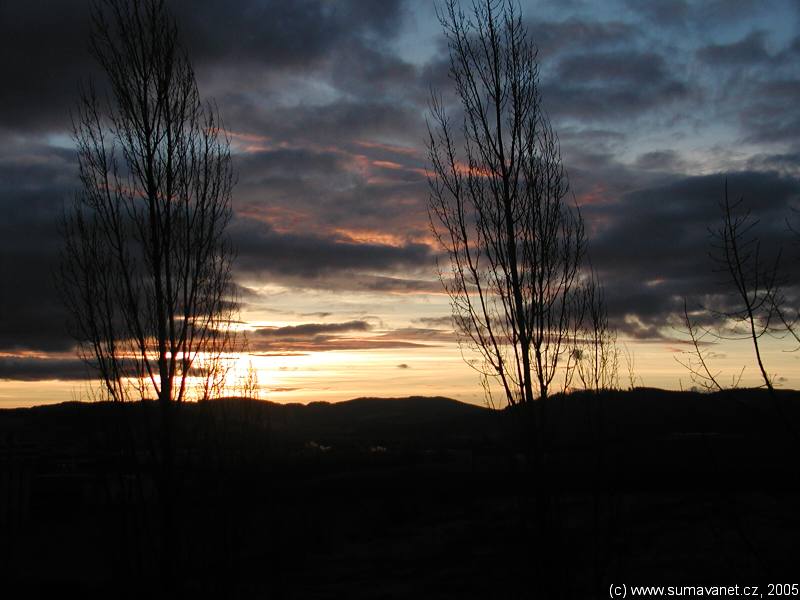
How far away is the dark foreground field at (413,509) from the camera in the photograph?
20.5 ft

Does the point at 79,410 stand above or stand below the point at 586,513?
above

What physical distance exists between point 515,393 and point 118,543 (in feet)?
15.1

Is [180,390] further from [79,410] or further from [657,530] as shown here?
[657,530]

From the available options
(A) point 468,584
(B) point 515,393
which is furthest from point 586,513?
(B) point 515,393

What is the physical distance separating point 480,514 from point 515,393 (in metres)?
15.3

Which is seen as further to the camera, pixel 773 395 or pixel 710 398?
pixel 710 398

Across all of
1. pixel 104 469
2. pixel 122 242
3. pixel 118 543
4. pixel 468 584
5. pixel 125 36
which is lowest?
pixel 468 584

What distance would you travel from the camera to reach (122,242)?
24.2 feet

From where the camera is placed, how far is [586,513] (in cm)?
1831

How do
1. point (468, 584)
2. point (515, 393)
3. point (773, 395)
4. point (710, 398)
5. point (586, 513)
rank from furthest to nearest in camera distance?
1. point (586, 513)
2. point (468, 584)
3. point (515, 393)
4. point (710, 398)
5. point (773, 395)

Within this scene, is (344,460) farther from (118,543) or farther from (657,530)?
(118,543)

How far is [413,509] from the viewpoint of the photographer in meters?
22.2

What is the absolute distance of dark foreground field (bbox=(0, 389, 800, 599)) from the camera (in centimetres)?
625

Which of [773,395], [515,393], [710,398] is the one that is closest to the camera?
[773,395]
